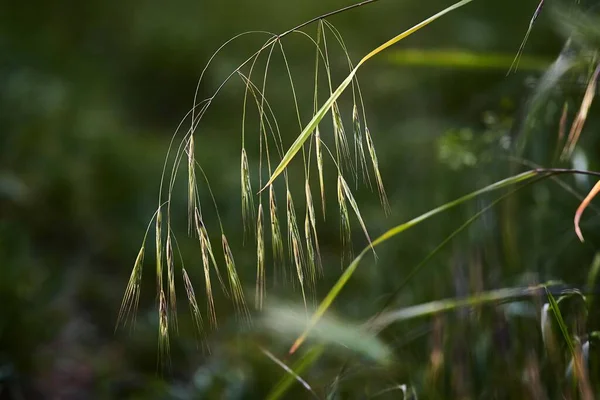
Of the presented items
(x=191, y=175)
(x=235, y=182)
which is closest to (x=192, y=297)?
(x=191, y=175)

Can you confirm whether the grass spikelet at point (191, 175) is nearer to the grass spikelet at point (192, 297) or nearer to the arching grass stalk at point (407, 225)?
the grass spikelet at point (192, 297)

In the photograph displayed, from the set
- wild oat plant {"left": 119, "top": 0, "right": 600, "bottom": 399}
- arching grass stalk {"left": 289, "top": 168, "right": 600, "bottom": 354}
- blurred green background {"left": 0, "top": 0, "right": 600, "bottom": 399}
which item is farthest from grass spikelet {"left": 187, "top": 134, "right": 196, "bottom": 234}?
blurred green background {"left": 0, "top": 0, "right": 600, "bottom": 399}

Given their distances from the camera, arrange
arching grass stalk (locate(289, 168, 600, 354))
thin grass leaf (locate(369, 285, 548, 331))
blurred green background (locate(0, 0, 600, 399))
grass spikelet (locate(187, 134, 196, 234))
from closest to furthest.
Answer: grass spikelet (locate(187, 134, 196, 234)) → arching grass stalk (locate(289, 168, 600, 354)) → thin grass leaf (locate(369, 285, 548, 331)) → blurred green background (locate(0, 0, 600, 399))

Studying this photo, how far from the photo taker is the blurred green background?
3.82 ft

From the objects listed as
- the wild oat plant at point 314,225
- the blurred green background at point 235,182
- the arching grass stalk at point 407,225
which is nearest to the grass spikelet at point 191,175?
the wild oat plant at point 314,225

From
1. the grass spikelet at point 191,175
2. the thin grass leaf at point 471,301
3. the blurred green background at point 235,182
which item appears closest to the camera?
the grass spikelet at point 191,175

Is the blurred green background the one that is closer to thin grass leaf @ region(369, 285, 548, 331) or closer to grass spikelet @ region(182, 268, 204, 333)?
thin grass leaf @ region(369, 285, 548, 331)

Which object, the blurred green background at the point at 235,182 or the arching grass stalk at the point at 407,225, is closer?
the arching grass stalk at the point at 407,225

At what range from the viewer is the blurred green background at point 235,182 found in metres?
1.16

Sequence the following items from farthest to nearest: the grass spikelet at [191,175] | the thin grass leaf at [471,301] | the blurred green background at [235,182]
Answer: the blurred green background at [235,182]
the thin grass leaf at [471,301]
the grass spikelet at [191,175]

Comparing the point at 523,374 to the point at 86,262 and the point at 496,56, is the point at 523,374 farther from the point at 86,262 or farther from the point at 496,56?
the point at 86,262

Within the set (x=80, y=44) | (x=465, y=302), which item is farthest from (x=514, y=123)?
(x=80, y=44)

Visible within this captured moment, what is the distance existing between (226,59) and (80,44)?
1.62 feet

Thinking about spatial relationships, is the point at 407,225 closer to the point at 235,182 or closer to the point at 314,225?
the point at 314,225
